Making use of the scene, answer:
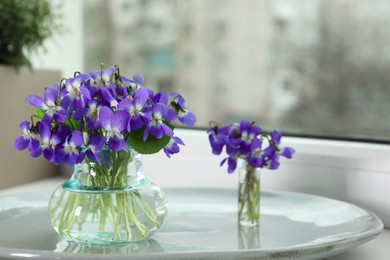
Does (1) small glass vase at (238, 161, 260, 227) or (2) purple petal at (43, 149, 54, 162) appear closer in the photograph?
(2) purple petal at (43, 149, 54, 162)

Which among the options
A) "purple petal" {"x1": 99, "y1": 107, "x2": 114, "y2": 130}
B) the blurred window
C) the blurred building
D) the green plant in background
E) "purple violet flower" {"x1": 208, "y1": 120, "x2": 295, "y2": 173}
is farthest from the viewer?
the blurred building

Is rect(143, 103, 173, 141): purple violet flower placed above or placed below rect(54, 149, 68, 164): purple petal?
above

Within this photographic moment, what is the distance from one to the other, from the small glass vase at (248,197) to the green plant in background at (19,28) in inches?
21.4

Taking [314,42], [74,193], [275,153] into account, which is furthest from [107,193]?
[314,42]

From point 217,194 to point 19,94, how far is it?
449 millimetres

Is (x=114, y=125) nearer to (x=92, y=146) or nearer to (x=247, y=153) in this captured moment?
(x=92, y=146)

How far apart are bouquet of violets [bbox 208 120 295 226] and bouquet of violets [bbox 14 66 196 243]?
0.36ft

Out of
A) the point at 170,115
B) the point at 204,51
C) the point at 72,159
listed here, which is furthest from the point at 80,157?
the point at 204,51

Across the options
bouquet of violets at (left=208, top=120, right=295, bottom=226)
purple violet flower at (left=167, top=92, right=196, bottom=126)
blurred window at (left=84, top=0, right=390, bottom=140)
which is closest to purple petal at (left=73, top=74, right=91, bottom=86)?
purple violet flower at (left=167, top=92, right=196, bottom=126)

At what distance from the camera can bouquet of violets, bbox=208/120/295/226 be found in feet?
2.95

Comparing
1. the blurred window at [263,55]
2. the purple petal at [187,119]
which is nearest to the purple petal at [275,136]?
the purple petal at [187,119]

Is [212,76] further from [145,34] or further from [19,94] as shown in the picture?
[19,94]

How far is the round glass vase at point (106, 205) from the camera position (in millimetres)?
784

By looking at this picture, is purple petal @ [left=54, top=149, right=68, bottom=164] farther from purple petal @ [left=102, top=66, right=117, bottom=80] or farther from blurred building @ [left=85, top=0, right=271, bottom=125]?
blurred building @ [left=85, top=0, right=271, bottom=125]
